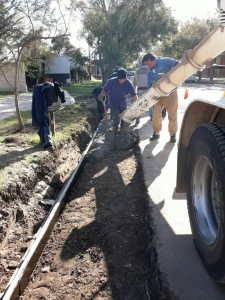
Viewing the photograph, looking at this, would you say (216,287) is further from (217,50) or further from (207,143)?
(217,50)

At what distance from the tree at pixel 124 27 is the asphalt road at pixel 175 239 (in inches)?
865

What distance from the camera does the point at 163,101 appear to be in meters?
7.17

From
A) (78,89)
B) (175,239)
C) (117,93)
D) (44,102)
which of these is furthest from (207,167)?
(78,89)

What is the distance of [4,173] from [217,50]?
3.51m

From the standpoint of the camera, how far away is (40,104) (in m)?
6.80

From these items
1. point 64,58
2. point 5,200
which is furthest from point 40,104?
point 64,58

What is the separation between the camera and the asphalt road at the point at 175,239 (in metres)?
2.60

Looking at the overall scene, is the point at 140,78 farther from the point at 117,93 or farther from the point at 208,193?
the point at 208,193

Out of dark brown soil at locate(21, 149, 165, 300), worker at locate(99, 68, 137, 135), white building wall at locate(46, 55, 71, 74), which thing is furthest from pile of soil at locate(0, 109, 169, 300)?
white building wall at locate(46, 55, 71, 74)

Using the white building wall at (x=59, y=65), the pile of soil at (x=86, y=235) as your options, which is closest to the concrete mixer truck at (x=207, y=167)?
the pile of soil at (x=86, y=235)

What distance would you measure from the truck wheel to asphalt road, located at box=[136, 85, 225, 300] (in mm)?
205

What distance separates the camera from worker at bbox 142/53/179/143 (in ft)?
23.4

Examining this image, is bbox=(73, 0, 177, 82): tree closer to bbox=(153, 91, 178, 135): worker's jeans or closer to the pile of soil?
bbox=(153, 91, 178, 135): worker's jeans

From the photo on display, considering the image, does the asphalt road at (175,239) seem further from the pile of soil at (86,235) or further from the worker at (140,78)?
the worker at (140,78)
